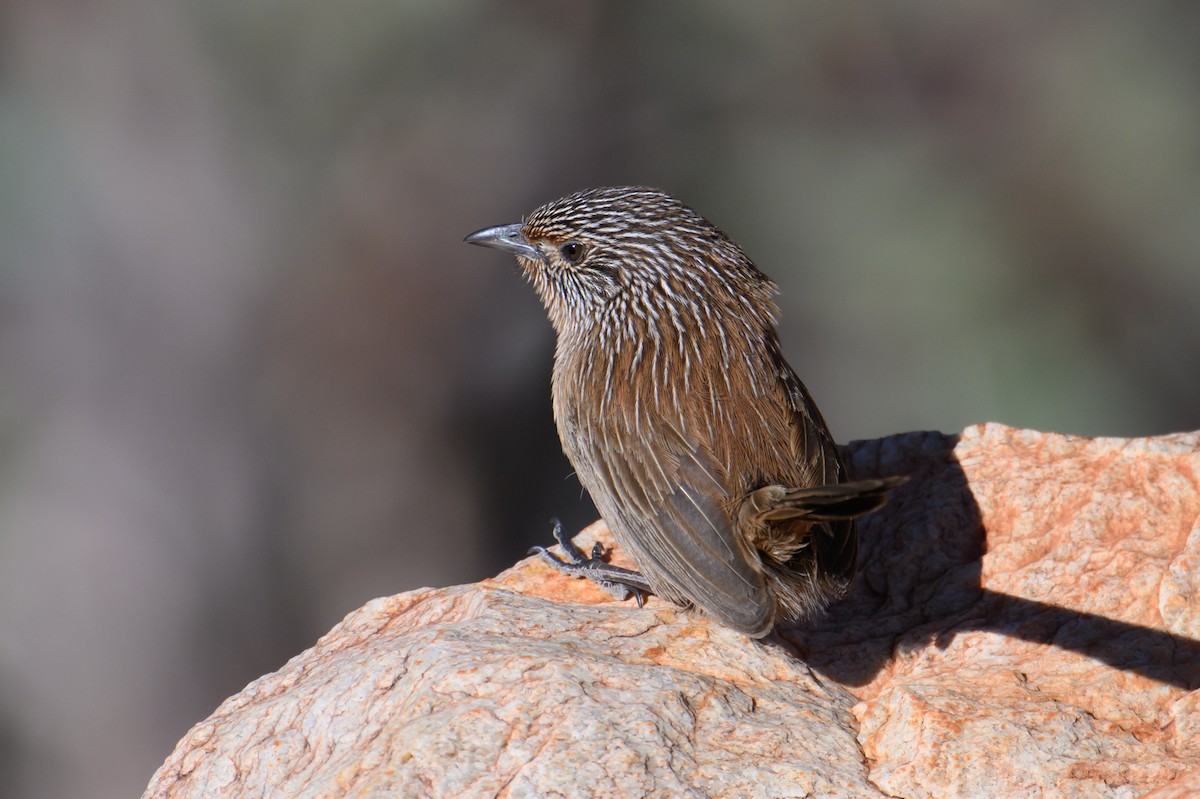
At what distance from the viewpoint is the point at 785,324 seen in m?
8.43

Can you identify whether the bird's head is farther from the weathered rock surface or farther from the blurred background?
the weathered rock surface

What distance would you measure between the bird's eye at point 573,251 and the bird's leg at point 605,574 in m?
1.07

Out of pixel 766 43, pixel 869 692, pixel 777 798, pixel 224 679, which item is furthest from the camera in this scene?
pixel 766 43

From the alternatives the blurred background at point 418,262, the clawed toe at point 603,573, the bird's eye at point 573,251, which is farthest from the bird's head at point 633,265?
the clawed toe at point 603,573

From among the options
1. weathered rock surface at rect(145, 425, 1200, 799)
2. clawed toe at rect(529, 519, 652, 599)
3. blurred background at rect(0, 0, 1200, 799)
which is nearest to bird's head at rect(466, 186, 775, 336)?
blurred background at rect(0, 0, 1200, 799)

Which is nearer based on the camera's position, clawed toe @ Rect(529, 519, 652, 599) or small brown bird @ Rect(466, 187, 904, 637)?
small brown bird @ Rect(466, 187, 904, 637)

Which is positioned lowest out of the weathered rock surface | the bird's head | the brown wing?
the weathered rock surface

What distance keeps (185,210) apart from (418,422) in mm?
1801

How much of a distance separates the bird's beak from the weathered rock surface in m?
1.29

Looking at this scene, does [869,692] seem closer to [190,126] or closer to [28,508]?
[28,508]

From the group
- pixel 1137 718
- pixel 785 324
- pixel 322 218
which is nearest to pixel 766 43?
pixel 785 324

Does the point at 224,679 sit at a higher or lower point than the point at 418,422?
lower

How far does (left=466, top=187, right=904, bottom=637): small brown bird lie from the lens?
3.58 metres

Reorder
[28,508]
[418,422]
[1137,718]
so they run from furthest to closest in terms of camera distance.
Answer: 1. [418,422]
2. [28,508]
3. [1137,718]
